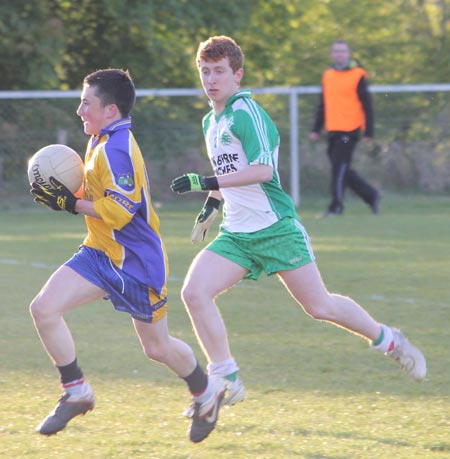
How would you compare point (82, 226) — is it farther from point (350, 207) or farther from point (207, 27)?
point (207, 27)

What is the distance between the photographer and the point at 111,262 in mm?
5070

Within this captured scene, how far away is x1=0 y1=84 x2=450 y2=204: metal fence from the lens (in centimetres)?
1808

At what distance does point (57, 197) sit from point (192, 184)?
1.96 ft

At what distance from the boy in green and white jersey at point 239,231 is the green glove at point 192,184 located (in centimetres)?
10

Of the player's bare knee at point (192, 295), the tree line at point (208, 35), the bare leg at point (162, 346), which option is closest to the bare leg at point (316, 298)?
the player's bare knee at point (192, 295)

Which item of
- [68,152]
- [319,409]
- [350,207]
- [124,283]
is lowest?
[350,207]

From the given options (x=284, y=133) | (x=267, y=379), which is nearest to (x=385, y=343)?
(x=267, y=379)

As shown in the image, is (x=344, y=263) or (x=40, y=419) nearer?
(x=40, y=419)

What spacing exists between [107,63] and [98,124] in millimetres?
17835

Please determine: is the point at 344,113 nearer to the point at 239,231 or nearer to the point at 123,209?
the point at 239,231

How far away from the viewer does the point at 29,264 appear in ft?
37.2

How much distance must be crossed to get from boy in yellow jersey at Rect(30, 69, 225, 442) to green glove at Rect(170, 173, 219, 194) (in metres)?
0.17

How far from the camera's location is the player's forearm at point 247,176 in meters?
5.36

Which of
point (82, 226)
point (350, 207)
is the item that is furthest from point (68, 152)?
point (350, 207)
